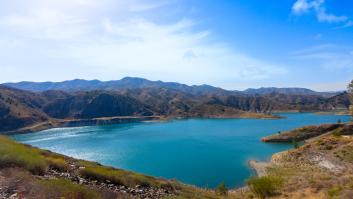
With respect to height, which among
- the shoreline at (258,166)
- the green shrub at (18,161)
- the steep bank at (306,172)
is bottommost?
the shoreline at (258,166)

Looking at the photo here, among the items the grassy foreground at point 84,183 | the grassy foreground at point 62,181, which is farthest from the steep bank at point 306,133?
the grassy foreground at point 62,181

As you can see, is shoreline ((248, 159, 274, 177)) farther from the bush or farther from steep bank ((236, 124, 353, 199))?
the bush

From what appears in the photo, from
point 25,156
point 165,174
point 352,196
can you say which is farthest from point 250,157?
point 25,156

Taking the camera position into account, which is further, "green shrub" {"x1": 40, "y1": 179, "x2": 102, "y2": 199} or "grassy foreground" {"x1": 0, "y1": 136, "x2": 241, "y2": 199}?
"grassy foreground" {"x1": 0, "y1": 136, "x2": 241, "y2": 199}

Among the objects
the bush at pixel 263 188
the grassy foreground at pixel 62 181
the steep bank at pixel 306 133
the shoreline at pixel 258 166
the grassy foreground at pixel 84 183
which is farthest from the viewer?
the steep bank at pixel 306 133

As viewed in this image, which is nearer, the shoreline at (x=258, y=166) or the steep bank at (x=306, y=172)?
the steep bank at (x=306, y=172)

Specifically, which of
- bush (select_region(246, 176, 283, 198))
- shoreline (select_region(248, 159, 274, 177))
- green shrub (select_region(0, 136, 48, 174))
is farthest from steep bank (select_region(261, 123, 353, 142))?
green shrub (select_region(0, 136, 48, 174))

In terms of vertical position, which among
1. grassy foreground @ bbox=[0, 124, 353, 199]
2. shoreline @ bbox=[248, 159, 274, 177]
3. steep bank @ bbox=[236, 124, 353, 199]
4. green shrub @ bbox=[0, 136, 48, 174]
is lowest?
shoreline @ bbox=[248, 159, 274, 177]

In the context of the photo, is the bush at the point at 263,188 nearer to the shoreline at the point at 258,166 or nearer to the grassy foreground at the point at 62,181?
the grassy foreground at the point at 62,181

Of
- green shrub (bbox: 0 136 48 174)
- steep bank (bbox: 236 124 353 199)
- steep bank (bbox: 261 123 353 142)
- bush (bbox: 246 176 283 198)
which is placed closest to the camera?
green shrub (bbox: 0 136 48 174)

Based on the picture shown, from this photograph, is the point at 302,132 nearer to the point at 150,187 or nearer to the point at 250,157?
the point at 250,157

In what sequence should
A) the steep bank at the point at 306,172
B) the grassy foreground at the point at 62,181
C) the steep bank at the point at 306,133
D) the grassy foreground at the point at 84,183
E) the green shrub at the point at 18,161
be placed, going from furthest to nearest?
the steep bank at the point at 306,133, the steep bank at the point at 306,172, the green shrub at the point at 18,161, the grassy foreground at the point at 84,183, the grassy foreground at the point at 62,181
